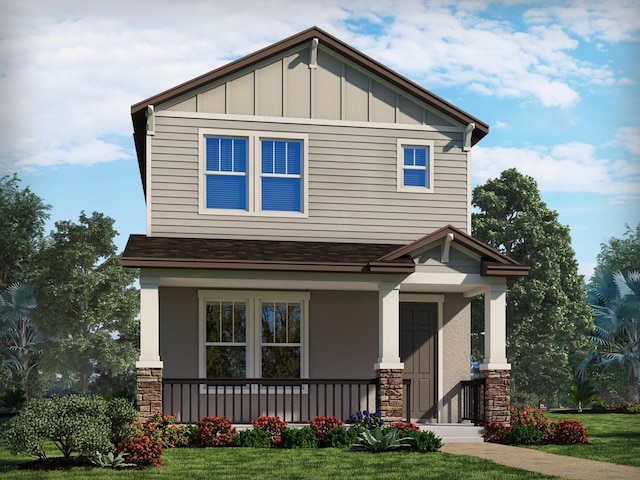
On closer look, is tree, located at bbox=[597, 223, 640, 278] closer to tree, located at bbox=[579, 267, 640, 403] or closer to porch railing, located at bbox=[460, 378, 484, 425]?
tree, located at bbox=[579, 267, 640, 403]

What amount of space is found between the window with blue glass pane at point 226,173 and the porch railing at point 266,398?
365cm

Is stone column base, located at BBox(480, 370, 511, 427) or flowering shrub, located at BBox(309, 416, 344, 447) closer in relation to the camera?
flowering shrub, located at BBox(309, 416, 344, 447)

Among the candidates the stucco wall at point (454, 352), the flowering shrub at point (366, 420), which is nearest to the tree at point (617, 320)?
the stucco wall at point (454, 352)

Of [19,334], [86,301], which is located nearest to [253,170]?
[86,301]

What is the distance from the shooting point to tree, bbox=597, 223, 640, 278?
161 ft

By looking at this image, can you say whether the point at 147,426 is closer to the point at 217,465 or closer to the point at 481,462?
the point at 217,465

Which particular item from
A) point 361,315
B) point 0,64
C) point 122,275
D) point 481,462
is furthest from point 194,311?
point 122,275

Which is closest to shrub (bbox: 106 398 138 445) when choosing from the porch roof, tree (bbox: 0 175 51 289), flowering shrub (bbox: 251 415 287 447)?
flowering shrub (bbox: 251 415 287 447)

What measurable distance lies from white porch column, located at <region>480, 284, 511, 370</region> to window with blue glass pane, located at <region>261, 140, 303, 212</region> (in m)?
4.29

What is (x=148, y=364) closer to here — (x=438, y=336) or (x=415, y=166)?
(x=438, y=336)

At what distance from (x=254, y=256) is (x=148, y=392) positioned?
3.13m

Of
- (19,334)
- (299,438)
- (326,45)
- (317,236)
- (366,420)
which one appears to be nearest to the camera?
(299,438)

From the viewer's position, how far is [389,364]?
1653 cm

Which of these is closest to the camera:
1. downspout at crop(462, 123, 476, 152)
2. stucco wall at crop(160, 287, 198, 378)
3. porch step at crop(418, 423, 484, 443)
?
porch step at crop(418, 423, 484, 443)
